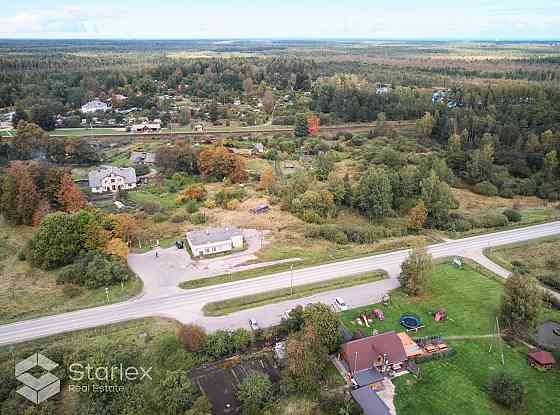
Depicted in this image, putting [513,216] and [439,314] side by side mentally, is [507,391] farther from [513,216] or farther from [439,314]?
[513,216]

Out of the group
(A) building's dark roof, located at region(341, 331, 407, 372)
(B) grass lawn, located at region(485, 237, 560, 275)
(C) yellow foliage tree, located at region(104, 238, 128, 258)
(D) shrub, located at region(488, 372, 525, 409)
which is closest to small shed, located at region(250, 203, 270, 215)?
(C) yellow foliage tree, located at region(104, 238, 128, 258)

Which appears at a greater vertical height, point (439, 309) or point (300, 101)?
point (300, 101)

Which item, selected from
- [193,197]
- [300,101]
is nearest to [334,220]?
[193,197]

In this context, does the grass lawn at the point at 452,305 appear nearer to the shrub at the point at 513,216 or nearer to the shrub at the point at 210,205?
the shrub at the point at 513,216

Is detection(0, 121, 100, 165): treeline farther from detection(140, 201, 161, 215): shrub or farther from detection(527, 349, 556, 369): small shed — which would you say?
detection(527, 349, 556, 369): small shed

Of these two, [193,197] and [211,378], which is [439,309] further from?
[193,197]

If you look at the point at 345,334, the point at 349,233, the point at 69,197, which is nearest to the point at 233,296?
the point at 345,334
